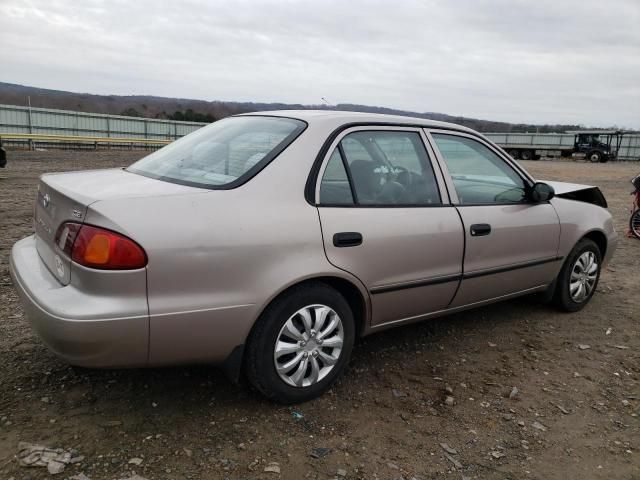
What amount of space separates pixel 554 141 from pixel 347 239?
143 ft

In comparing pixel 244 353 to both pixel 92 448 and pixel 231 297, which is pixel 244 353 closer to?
pixel 231 297

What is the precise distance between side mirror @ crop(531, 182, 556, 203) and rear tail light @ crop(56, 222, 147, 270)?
2920mm

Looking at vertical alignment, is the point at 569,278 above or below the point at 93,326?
below

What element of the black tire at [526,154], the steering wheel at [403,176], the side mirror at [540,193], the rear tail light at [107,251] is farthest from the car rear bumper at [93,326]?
the black tire at [526,154]

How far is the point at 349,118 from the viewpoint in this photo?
3295 millimetres

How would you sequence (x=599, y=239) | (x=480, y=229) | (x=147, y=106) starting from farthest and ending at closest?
1. (x=147, y=106)
2. (x=599, y=239)
3. (x=480, y=229)

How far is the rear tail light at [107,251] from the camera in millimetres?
2344

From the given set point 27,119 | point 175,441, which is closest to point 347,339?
point 175,441

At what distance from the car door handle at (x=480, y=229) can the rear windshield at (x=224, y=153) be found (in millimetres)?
1339

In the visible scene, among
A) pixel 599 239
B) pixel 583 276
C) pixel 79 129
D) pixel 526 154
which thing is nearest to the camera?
pixel 583 276

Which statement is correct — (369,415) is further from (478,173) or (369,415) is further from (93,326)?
(478,173)

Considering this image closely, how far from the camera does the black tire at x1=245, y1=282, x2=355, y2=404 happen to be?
2736 millimetres

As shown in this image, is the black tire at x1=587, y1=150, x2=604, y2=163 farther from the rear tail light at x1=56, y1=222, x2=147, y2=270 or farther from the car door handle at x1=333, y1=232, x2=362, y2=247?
the rear tail light at x1=56, y1=222, x2=147, y2=270

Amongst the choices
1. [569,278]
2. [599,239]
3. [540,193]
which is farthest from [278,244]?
[599,239]
